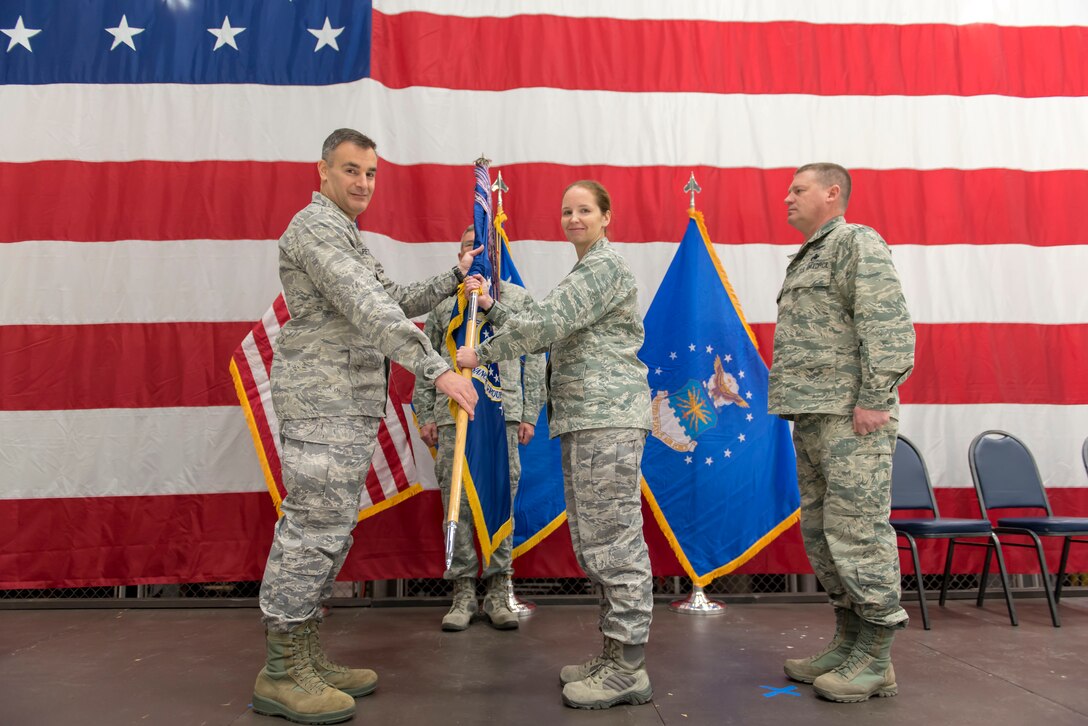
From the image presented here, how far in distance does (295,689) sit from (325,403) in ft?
2.63

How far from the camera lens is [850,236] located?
2.49 meters

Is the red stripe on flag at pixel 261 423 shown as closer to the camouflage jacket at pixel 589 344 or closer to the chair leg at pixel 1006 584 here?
the camouflage jacket at pixel 589 344

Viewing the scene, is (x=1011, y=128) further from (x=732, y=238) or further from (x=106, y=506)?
(x=106, y=506)

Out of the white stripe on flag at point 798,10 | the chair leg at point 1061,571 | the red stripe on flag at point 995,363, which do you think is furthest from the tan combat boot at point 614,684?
the white stripe on flag at point 798,10

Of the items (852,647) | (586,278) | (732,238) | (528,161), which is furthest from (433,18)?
(852,647)

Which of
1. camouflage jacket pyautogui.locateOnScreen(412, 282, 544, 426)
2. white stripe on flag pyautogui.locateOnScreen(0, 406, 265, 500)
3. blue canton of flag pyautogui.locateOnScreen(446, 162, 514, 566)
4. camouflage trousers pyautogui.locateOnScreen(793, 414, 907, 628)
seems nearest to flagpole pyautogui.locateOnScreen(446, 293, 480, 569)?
blue canton of flag pyautogui.locateOnScreen(446, 162, 514, 566)

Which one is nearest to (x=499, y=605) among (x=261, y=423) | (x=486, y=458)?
(x=486, y=458)

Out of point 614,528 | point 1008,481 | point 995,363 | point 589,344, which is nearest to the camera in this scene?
point 614,528

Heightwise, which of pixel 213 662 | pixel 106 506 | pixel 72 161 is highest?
pixel 72 161

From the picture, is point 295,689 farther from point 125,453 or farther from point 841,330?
point 125,453

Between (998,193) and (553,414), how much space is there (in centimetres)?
319

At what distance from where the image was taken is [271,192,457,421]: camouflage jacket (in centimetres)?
213

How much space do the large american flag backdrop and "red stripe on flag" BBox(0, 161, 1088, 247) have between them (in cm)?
1

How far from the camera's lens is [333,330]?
2.29 metres
